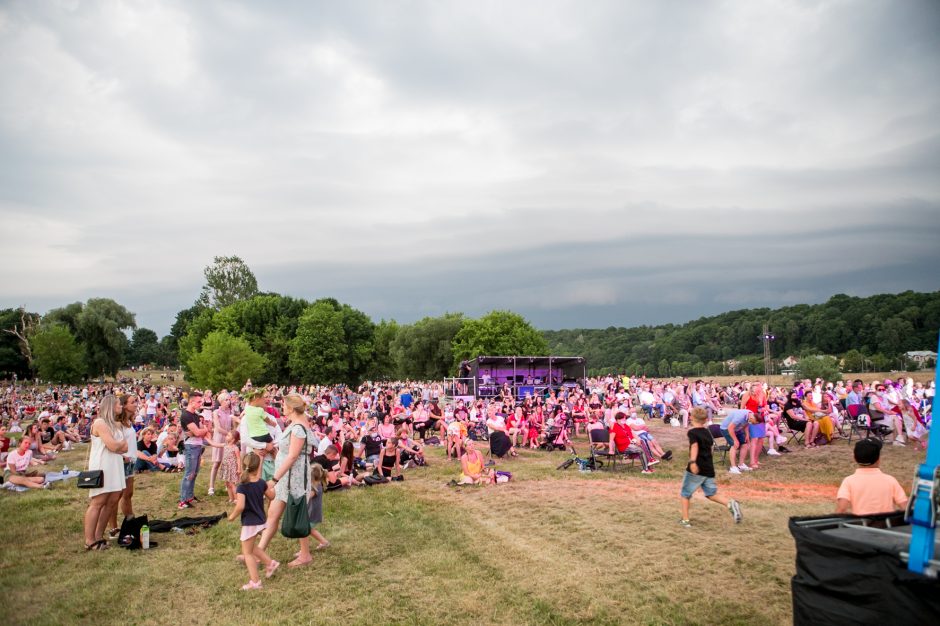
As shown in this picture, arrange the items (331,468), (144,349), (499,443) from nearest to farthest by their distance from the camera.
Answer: (331,468) < (499,443) < (144,349)

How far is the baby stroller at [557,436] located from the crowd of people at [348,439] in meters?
0.04

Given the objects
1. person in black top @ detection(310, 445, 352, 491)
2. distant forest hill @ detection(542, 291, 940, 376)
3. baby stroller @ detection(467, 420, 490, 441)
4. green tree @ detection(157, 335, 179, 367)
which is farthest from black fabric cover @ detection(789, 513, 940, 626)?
green tree @ detection(157, 335, 179, 367)

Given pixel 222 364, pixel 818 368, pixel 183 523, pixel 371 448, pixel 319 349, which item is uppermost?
pixel 319 349

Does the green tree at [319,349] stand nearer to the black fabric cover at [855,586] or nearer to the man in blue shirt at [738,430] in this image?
the man in blue shirt at [738,430]

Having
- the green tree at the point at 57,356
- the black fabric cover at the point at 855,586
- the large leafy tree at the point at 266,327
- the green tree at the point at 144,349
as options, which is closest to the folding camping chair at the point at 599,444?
the black fabric cover at the point at 855,586

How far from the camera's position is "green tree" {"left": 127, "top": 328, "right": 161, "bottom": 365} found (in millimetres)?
125450

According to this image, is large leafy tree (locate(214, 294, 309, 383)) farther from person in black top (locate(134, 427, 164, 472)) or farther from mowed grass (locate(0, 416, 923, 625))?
mowed grass (locate(0, 416, 923, 625))

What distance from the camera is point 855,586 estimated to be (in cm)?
311

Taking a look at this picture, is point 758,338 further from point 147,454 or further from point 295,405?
point 295,405

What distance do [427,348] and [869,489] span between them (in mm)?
58557

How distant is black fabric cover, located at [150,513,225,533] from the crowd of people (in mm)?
510

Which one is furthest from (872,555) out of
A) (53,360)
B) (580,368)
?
(53,360)

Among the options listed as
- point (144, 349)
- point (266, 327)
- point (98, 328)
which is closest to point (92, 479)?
point (266, 327)

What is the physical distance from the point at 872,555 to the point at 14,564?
886 centimetres
